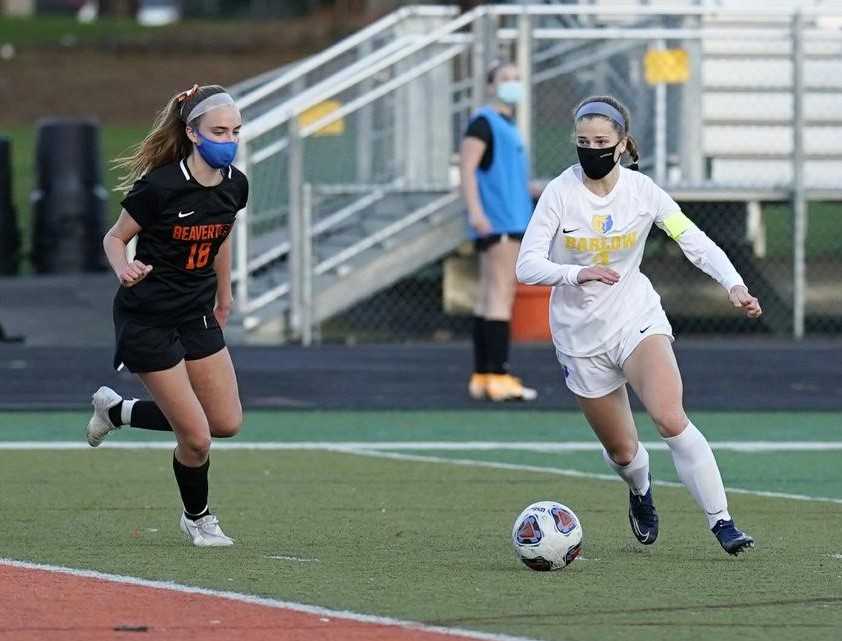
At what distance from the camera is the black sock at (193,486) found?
8.18m

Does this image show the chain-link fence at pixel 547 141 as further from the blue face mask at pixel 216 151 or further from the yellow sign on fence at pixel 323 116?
the blue face mask at pixel 216 151

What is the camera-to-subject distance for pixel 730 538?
25.2 feet

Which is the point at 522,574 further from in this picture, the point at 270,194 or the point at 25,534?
the point at 270,194

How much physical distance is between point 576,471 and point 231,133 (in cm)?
374

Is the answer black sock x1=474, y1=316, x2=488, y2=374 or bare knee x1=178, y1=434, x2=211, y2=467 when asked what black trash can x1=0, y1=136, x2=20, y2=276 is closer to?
black sock x1=474, y1=316, x2=488, y2=374

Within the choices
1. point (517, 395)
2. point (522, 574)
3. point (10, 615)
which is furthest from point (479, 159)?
point (10, 615)

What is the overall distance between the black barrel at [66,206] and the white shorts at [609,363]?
548 inches

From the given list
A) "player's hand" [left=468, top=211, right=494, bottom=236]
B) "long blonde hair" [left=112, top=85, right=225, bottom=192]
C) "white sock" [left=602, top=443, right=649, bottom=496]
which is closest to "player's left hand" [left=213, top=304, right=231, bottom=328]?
"long blonde hair" [left=112, top=85, right=225, bottom=192]

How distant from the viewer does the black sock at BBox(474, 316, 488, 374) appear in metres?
13.4

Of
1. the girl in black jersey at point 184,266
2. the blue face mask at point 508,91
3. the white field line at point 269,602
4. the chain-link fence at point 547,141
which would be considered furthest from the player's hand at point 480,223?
the white field line at point 269,602

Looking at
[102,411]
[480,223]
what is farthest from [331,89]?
[102,411]

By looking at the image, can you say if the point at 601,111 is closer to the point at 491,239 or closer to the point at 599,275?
the point at 599,275

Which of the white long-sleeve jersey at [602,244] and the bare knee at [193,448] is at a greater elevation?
the white long-sleeve jersey at [602,244]

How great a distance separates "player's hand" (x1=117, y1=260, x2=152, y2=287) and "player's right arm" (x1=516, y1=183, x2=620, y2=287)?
1.44m
